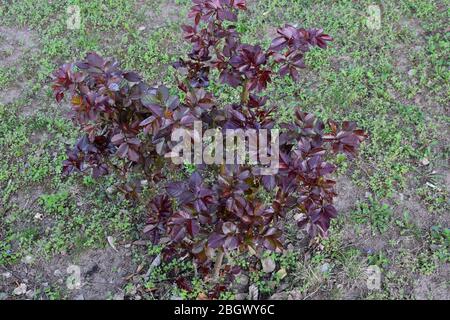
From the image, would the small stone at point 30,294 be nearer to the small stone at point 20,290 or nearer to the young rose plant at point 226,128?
the small stone at point 20,290

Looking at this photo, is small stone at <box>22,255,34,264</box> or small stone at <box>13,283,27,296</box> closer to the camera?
small stone at <box>13,283,27,296</box>

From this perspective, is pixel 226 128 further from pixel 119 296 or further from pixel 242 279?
pixel 119 296

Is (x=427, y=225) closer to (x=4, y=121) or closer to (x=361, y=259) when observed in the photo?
(x=361, y=259)

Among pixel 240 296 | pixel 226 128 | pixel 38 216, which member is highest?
pixel 226 128

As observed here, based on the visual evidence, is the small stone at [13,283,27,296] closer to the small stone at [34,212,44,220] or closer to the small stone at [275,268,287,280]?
the small stone at [34,212,44,220]

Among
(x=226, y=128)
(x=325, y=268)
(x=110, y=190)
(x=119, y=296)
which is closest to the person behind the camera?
(x=226, y=128)

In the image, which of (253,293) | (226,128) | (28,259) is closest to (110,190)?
(28,259)

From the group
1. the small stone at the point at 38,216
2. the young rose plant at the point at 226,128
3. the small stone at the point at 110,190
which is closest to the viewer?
the young rose plant at the point at 226,128

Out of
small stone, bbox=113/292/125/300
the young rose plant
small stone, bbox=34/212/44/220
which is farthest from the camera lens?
small stone, bbox=34/212/44/220

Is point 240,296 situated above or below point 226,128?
below

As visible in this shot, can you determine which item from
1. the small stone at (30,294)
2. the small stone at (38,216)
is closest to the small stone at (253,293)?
the small stone at (30,294)

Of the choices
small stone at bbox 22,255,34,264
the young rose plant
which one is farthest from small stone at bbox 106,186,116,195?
the young rose plant
